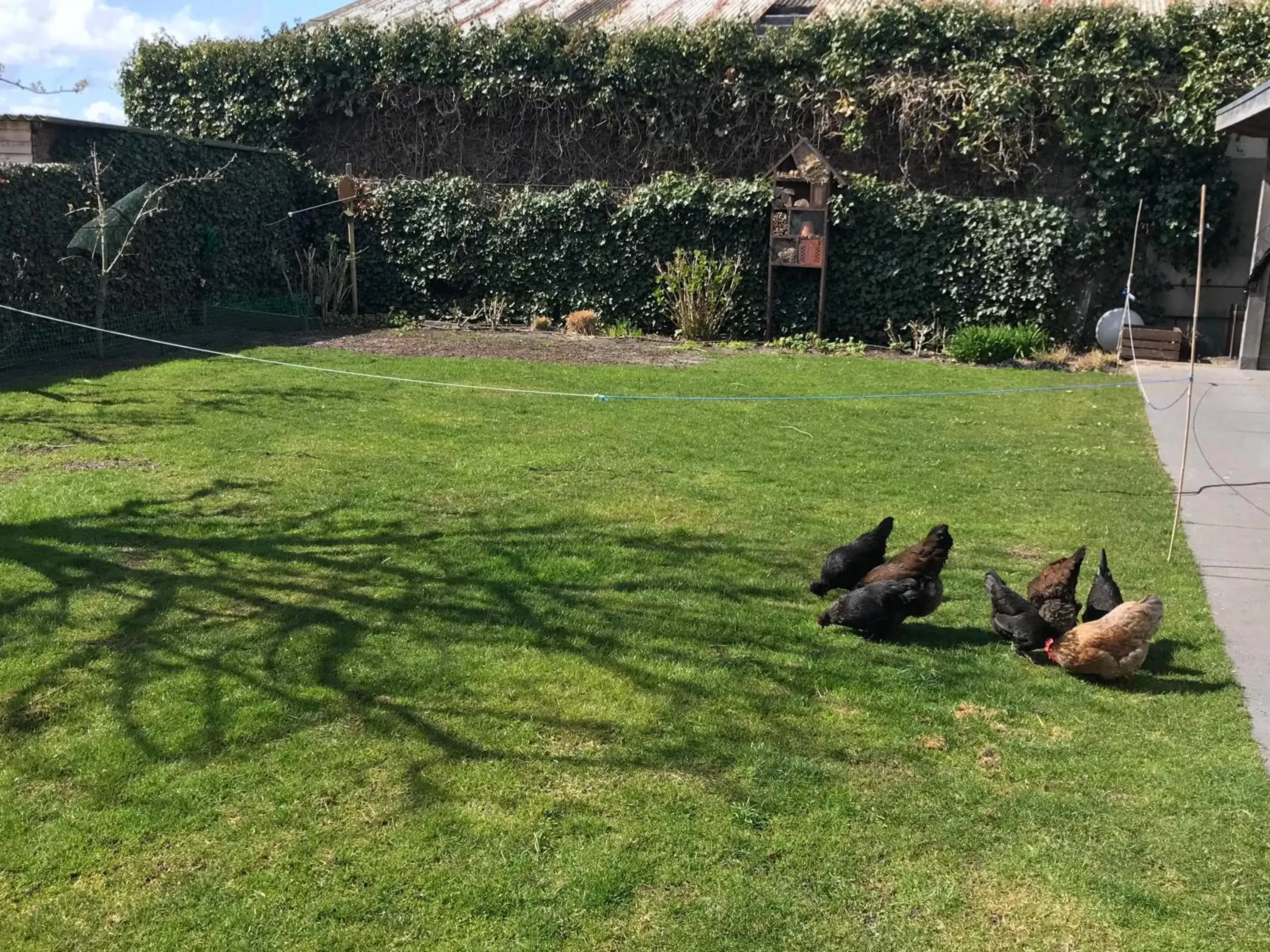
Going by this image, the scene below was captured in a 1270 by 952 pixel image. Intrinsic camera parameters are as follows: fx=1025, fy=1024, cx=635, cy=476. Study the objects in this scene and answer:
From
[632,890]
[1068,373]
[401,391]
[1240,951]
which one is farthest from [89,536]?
[1068,373]

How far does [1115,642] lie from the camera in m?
4.18

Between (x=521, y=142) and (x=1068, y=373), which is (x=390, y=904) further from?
(x=521, y=142)

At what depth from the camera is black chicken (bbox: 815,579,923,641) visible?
456 cm

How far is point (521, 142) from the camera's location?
1778cm

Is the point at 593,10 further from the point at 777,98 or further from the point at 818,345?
the point at 818,345

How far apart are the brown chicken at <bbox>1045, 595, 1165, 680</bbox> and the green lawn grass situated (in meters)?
0.13

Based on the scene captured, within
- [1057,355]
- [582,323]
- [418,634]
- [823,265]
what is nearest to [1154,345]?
[1057,355]

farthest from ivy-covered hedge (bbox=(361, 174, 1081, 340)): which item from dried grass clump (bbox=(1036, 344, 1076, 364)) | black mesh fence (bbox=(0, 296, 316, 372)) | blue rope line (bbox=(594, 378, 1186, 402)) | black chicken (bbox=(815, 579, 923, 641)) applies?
black chicken (bbox=(815, 579, 923, 641))

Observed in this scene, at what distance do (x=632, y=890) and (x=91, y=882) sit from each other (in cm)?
153

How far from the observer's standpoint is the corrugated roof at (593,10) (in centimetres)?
1800

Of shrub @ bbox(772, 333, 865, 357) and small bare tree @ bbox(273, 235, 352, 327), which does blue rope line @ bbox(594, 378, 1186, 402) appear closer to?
shrub @ bbox(772, 333, 865, 357)

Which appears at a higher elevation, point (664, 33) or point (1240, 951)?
point (664, 33)

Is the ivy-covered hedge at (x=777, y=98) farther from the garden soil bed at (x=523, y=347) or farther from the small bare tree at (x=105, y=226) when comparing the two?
the small bare tree at (x=105, y=226)

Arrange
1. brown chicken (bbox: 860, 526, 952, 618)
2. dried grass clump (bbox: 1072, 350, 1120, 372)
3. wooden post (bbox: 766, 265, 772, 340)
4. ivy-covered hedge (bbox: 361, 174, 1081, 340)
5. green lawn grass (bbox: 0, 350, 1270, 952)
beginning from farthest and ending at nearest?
wooden post (bbox: 766, 265, 772, 340) < ivy-covered hedge (bbox: 361, 174, 1081, 340) < dried grass clump (bbox: 1072, 350, 1120, 372) < brown chicken (bbox: 860, 526, 952, 618) < green lawn grass (bbox: 0, 350, 1270, 952)
